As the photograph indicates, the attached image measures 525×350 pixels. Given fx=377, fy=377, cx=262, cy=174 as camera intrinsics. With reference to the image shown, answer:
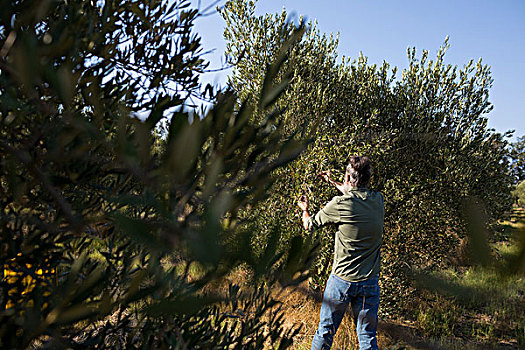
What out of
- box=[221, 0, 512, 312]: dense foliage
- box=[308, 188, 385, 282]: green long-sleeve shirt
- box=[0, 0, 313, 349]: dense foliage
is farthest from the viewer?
box=[221, 0, 512, 312]: dense foliage

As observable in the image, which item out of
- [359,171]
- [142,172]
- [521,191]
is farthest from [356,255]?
[142,172]

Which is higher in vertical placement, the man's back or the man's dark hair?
the man's dark hair

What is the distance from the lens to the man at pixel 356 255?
119 inches

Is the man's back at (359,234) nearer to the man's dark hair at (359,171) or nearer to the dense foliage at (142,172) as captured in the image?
the man's dark hair at (359,171)

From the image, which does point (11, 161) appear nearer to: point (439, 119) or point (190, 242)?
point (190, 242)

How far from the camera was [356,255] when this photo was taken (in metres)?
3.03

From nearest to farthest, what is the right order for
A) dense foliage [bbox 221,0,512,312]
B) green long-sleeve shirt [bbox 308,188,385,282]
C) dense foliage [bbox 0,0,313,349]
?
1. dense foliage [bbox 0,0,313,349]
2. green long-sleeve shirt [bbox 308,188,385,282]
3. dense foliage [bbox 221,0,512,312]

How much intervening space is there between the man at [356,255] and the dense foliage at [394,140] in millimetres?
1620

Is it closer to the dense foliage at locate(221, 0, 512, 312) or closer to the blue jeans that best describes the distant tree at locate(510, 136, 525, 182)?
the dense foliage at locate(221, 0, 512, 312)

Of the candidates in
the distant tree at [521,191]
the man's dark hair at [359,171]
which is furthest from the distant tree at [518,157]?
the man's dark hair at [359,171]

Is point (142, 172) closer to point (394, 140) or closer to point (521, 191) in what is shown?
point (521, 191)

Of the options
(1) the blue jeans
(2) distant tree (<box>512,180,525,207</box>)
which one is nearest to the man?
(1) the blue jeans

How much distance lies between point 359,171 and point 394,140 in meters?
2.34

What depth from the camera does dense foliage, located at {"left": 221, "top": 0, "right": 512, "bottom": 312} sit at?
490 centimetres
